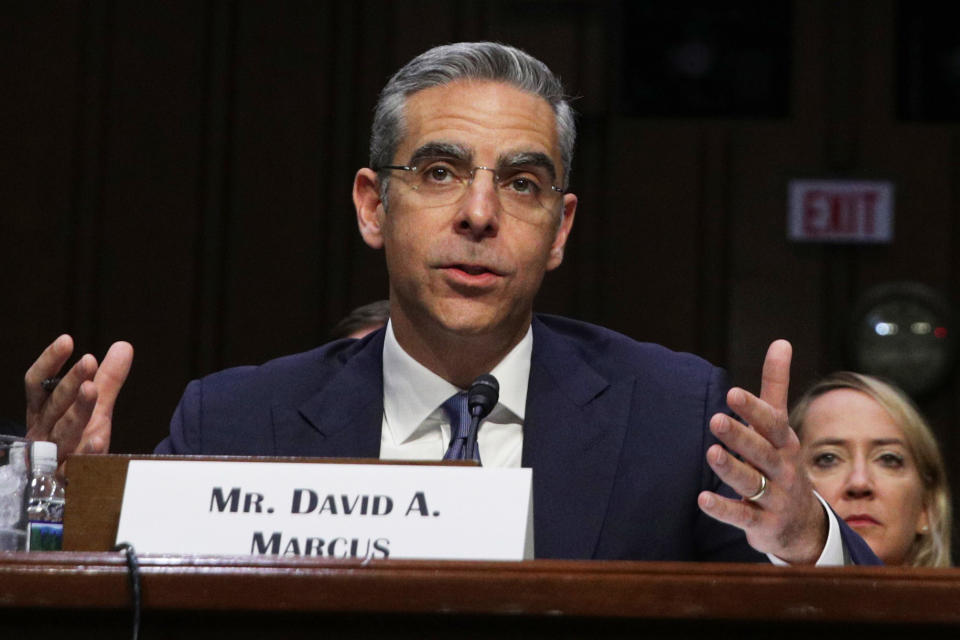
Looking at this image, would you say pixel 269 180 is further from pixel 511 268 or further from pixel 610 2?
pixel 511 268

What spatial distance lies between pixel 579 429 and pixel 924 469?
1.14 metres

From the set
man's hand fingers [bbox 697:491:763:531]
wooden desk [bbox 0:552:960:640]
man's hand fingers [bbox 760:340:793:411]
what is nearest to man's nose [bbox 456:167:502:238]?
man's hand fingers [bbox 760:340:793:411]

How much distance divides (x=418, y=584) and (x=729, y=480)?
1.60ft

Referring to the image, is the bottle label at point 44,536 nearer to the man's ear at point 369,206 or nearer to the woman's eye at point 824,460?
the man's ear at point 369,206

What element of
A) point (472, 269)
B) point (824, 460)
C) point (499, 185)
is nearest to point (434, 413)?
point (472, 269)

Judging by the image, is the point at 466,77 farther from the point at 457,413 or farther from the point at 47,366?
the point at 47,366

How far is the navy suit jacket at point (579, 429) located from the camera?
183 centimetres

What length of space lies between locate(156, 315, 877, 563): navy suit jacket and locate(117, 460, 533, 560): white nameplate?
1.82 ft

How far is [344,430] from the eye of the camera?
1.93 m

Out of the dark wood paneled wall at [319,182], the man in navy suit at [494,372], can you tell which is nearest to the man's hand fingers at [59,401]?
the man in navy suit at [494,372]

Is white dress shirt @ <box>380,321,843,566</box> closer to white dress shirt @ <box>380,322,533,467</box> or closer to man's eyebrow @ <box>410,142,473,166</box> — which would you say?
white dress shirt @ <box>380,322,533,467</box>

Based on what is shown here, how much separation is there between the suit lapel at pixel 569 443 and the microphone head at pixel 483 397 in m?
0.26

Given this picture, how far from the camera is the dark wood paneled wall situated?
4367 mm

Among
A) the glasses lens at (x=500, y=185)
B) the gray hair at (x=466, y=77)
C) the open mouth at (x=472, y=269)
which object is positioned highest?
the gray hair at (x=466, y=77)
